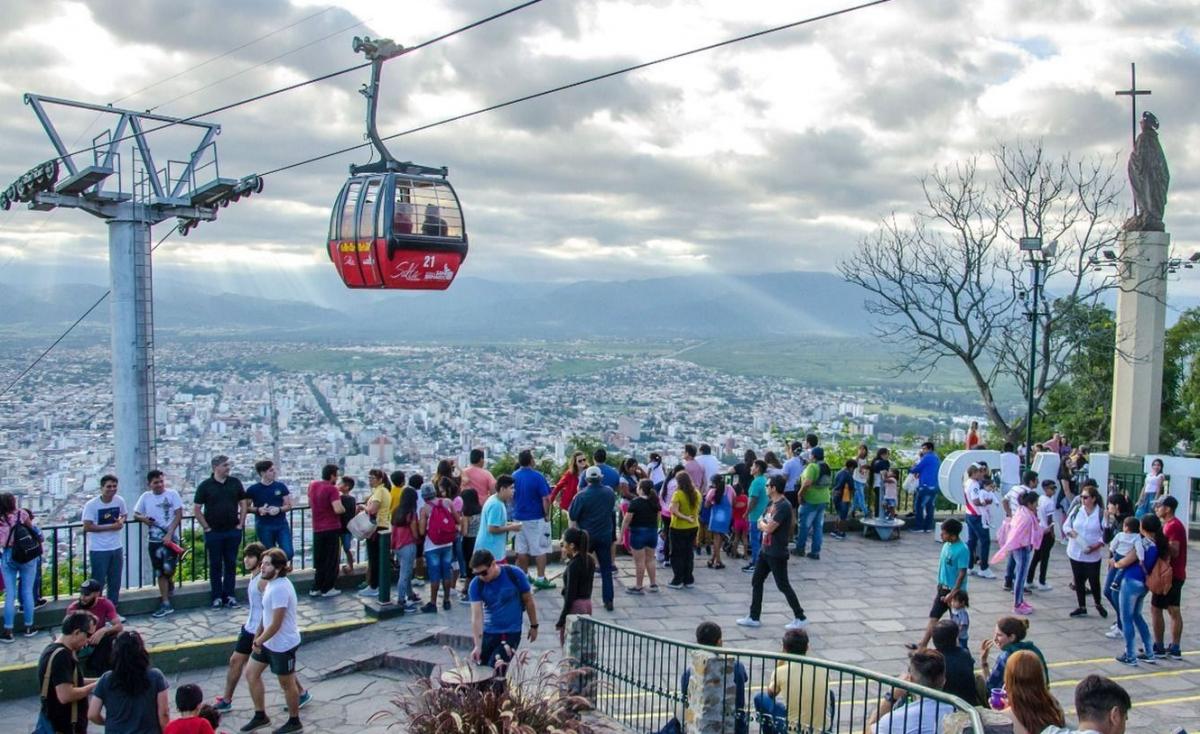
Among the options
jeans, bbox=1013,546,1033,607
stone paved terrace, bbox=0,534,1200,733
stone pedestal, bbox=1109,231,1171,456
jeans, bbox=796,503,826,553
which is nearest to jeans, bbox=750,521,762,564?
stone paved terrace, bbox=0,534,1200,733

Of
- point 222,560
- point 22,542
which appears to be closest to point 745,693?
point 222,560

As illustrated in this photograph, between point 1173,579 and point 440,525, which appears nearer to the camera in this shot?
point 1173,579

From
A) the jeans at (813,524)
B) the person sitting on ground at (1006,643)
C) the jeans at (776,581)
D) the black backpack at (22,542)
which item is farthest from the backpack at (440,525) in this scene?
the person sitting on ground at (1006,643)

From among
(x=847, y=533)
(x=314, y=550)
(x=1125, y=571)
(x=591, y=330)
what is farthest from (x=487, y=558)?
(x=591, y=330)

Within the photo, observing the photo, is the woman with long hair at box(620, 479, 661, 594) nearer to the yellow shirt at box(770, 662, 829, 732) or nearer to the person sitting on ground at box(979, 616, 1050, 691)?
the yellow shirt at box(770, 662, 829, 732)

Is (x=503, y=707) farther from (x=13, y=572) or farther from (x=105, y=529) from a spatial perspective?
(x=13, y=572)

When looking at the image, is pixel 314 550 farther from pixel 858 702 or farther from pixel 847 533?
pixel 847 533
